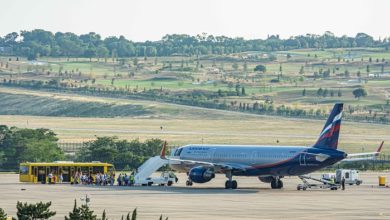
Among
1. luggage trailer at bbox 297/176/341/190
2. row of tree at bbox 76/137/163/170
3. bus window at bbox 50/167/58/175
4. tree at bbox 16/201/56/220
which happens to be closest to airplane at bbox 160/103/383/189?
luggage trailer at bbox 297/176/341/190

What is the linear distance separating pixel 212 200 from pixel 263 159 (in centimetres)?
1379

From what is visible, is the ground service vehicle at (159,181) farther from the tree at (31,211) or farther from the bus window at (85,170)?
the tree at (31,211)

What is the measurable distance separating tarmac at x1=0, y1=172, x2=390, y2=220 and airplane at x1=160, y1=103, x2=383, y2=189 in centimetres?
135

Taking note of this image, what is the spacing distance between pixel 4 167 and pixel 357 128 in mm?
80932

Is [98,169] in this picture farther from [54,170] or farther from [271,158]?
[271,158]

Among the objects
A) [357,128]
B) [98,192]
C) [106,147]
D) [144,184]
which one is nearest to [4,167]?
[106,147]

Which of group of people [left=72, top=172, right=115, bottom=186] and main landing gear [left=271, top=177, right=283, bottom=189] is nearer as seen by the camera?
main landing gear [left=271, top=177, right=283, bottom=189]

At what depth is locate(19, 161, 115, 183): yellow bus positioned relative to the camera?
10144cm

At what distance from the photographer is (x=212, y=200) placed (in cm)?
7919

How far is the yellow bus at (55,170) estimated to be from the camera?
101 m

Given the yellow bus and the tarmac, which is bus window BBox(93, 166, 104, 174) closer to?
the yellow bus

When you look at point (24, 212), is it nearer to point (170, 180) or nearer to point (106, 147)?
point (170, 180)

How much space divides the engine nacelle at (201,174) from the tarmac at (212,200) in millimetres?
896

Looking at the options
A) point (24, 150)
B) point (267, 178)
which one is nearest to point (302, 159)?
point (267, 178)
